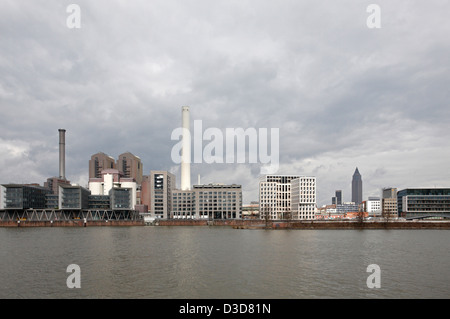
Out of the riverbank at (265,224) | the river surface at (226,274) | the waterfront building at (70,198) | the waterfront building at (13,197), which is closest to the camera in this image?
the river surface at (226,274)

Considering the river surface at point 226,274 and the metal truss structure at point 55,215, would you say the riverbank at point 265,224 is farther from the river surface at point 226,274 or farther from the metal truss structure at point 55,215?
the river surface at point 226,274

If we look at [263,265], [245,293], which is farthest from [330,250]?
[245,293]

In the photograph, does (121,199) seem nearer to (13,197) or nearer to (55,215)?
(55,215)

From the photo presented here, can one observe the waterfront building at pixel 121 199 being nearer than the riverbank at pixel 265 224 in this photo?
No

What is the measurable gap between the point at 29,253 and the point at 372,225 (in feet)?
430

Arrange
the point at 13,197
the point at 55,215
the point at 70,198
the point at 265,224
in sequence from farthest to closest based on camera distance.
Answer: the point at 55,215, the point at 70,198, the point at 13,197, the point at 265,224

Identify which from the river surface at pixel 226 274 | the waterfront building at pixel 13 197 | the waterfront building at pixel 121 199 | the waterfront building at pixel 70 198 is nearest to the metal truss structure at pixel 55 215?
the waterfront building at pixel 121 199

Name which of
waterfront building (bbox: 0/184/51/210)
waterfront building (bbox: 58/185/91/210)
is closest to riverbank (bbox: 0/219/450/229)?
waterfront building (bbox: 0/184/51/210)

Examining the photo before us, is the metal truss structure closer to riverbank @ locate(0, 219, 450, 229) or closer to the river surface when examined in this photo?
riverbank @ locate(0, 219, 450, 229)

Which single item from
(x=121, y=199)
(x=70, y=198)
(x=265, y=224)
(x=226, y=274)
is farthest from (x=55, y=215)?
(x=226, y=274)

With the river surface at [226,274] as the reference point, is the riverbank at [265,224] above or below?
below

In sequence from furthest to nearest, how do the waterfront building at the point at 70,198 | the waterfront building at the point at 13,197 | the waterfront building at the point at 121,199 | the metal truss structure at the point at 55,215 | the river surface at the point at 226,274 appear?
the waterfront building at the point at 121,199 → the waterfront building at the point at 70,198 → the metal truss structure at the point at 55,215 → the waterfront building at the point at 13,197 → the river surface at the point at 226,274
